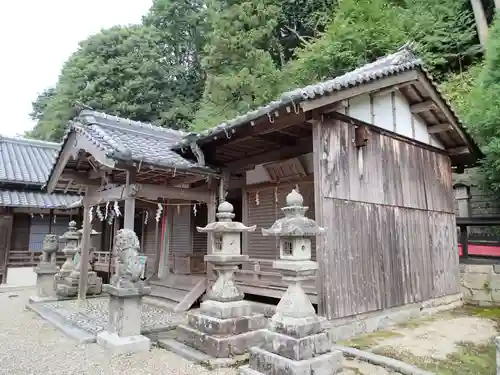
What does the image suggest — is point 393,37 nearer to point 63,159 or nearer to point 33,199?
point 63,159

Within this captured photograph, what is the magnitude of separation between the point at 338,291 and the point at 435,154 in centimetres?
604

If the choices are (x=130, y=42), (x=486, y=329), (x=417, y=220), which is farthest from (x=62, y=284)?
(x=130, y=42)

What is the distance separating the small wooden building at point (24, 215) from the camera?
15.4 metres

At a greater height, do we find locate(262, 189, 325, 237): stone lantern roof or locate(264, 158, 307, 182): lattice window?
locate(264, 158, 307, 182): lattice window

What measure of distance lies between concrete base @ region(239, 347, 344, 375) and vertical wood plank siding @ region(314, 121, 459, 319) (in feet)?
5.38

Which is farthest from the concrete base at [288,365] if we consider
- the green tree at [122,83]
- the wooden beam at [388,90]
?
the green tree at [122,83]

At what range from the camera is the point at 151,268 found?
1387 cm

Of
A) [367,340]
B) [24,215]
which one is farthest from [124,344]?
[24,215]

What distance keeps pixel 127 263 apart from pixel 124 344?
135cm

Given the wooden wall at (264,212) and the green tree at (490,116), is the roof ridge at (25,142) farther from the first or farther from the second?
the green tree at (490,116)

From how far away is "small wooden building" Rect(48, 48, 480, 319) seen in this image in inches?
277

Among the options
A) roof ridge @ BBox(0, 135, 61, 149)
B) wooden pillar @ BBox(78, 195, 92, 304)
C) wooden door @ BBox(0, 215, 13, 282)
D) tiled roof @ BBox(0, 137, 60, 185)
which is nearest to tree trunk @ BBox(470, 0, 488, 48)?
wooden pillar @ BBox(78, 195, 92, 304)

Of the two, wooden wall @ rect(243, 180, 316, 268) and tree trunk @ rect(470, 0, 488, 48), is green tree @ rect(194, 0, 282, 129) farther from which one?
wooden wall @ rect(243, 180, 316, 268)

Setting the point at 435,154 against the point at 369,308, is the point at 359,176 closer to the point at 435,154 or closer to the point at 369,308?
the point at 369,308
